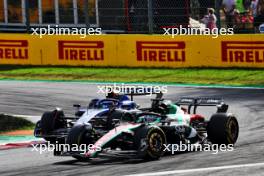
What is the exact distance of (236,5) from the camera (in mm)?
31297

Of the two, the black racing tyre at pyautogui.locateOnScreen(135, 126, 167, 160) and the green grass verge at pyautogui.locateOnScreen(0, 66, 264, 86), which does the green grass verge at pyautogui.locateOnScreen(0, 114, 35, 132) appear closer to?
the black racing tyre at pyautogui.locateOnScreen(135, 126, 167, 160)

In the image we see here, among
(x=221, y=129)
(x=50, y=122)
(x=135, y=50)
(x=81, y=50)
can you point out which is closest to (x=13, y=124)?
(x=50, y=122)

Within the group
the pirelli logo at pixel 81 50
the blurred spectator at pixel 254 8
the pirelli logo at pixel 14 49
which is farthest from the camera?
the pirelli logo at pixel 14 49

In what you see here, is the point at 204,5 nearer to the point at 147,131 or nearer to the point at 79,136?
the point at 147,131

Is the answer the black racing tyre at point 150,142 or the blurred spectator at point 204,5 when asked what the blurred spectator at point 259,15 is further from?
the black racing tyre at point 150,142

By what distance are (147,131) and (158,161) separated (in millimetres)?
551

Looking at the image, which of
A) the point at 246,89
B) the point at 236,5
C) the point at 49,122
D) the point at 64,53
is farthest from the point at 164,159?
the point at 236,5

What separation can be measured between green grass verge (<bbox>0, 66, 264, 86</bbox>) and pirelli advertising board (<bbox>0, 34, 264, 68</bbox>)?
1.28ft

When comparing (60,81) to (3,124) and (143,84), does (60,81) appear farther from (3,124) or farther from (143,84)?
(3,124)

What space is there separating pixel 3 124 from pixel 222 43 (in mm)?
10319

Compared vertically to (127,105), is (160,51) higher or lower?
higher

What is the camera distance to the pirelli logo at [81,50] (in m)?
28.6

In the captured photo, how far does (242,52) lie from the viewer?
1037 inches

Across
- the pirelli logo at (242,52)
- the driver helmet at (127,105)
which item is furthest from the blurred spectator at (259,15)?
the driver helmet at (127,105)
